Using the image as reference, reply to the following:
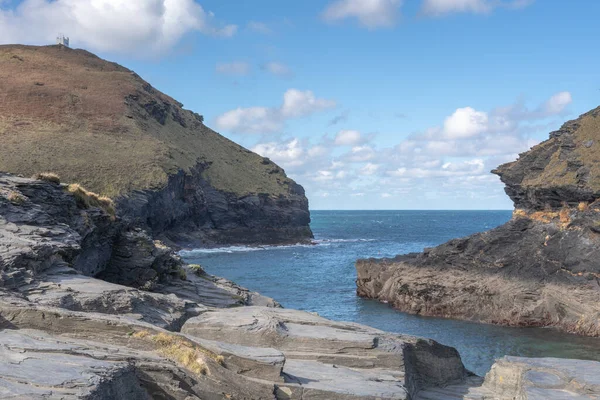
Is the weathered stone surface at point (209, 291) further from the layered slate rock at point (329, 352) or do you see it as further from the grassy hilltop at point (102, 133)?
the grassy hilltop at point (102, 133)

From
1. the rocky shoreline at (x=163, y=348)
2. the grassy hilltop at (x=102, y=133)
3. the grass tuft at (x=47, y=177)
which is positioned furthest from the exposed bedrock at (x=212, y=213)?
the rocky shoreline at (x=163, y=348)

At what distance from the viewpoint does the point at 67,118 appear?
4242 inches

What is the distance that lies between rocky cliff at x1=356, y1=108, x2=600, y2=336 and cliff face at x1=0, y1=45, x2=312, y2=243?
50716 mm

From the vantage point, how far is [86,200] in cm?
2620

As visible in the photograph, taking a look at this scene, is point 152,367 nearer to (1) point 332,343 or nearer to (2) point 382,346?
(1) point 332,343

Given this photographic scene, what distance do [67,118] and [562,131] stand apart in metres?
89.0

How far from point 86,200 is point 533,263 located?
30841 mm

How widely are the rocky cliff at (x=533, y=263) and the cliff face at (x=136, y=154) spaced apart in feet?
166

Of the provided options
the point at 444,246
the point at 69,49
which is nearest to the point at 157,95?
the point at 69,49

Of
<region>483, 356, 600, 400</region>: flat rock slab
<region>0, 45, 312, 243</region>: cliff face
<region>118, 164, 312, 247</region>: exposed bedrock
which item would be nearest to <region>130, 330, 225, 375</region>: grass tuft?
<region>483, 356, 600, 400</region>: flat rock slab

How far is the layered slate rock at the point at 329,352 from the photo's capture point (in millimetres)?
13805

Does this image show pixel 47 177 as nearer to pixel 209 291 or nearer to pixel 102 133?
pixel 209 291

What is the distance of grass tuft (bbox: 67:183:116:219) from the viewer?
2547 centimetres

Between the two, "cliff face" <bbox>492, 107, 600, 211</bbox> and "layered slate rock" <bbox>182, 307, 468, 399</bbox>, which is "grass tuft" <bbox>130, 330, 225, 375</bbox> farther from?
"cliff face" <bbox>492, 107, 600, 211</bbox>
